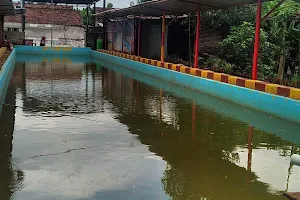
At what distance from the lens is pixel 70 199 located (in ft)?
13.3

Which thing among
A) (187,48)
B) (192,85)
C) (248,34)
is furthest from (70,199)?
(187,48)

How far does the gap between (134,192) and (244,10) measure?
1519 centimetres

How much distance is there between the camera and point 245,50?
16.4m

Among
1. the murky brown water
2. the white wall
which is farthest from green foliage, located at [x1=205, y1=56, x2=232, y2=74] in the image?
the white wall

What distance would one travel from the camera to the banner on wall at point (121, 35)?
24.2m

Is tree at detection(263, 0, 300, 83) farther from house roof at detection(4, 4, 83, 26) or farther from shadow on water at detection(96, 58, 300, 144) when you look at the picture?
house roof at detection(4, 4, 83, 26)

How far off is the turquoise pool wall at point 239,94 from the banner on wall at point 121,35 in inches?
289

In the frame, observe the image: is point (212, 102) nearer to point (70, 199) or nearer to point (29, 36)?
point (70, 199)

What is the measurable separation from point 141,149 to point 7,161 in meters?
1.87

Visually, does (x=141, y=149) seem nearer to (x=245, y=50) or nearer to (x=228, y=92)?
(x=228, y=92)

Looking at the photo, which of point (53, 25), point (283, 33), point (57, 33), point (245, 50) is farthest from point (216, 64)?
point (53, 25)

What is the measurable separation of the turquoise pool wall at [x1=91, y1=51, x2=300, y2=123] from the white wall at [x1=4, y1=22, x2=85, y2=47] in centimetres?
2304

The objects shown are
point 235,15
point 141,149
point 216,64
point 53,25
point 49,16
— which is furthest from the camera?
point 49,16

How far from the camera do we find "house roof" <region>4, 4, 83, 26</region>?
38.5 metres
